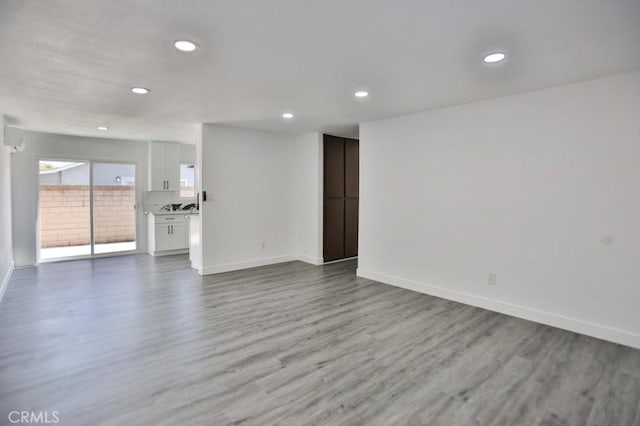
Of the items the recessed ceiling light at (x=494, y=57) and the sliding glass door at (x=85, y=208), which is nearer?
the recessed ceiling light at (x=494, y=57)

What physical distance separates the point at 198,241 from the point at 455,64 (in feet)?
15.0

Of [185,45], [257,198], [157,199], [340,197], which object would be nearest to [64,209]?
[157,199]

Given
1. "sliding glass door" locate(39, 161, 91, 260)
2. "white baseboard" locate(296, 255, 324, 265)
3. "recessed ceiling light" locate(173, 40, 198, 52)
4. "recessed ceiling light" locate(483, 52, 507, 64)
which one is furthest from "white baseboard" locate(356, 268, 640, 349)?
"sliding glass door" locate(39, 161, 91, 260)

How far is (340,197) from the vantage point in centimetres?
646

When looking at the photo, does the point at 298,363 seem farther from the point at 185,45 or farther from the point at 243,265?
the point at 243,265

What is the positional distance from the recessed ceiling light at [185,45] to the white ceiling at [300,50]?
0.06 meters

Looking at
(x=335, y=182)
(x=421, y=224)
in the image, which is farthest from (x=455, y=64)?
(x=335, y=182)

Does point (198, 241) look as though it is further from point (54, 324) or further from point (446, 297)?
point (446, 297)

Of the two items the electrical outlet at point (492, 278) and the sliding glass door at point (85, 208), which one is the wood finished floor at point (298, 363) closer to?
the electrical outlet at point (492, 278)

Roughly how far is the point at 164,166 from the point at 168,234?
4.85 ft

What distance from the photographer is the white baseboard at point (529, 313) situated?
9.78 ft

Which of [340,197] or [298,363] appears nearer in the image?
[298,363]

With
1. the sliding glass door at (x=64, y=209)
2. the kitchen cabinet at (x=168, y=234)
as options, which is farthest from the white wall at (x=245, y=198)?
the sliding glass door at (x=64, y=209)

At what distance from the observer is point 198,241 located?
18.5ft
